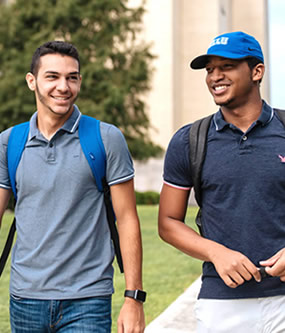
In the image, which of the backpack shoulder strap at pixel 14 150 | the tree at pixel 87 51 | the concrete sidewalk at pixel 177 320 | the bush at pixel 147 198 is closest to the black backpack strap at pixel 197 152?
the backpack shoulder strap at pixel 14 150

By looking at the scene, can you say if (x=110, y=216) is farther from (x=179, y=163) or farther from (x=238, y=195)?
(x=238, y=195)

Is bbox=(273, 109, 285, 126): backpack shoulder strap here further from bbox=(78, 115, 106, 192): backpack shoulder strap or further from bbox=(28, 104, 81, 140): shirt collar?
bbox=(28, 104, 81, 140): shirt collar

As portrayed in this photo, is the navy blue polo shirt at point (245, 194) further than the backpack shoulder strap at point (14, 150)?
No

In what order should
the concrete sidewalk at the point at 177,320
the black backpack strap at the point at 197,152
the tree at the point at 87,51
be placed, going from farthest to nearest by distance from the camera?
the tree at the point at 87,51 < the concrete sidewalk at the point at 177,320 < the black backpack strap at the point at 197,152

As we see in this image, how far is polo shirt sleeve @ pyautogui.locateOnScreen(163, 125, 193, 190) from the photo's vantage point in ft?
10.3

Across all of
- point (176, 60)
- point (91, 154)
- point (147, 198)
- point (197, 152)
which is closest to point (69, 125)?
point (91, 154)

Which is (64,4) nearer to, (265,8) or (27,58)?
(27,58)

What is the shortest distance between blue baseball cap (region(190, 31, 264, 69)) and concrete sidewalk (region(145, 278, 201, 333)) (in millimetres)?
3756

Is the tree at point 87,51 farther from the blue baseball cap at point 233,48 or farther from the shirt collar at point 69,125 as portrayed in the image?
the blue baseball cap at point 233,48

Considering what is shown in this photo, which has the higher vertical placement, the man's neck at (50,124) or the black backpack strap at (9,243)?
the man's neck at (50,124)

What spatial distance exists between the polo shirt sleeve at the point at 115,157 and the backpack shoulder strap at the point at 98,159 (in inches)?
1.0

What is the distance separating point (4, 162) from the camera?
3.28m

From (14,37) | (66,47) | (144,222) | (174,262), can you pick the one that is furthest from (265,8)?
(66,47)

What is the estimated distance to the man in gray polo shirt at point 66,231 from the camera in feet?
10.2
